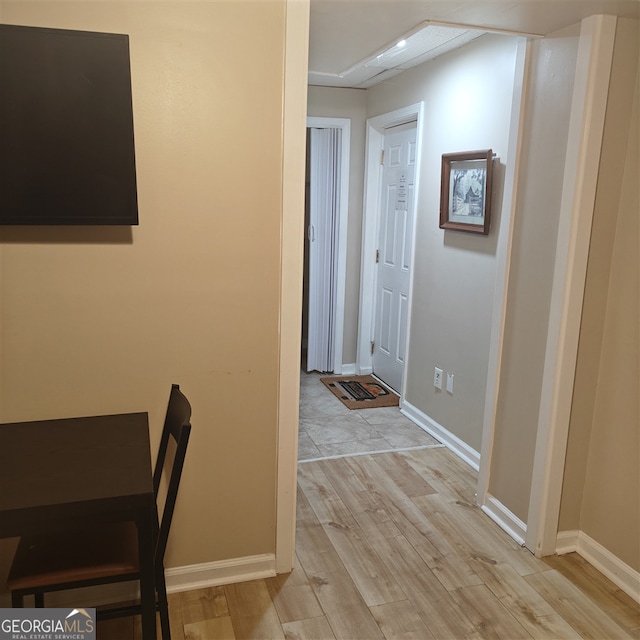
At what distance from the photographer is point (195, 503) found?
2279 mm

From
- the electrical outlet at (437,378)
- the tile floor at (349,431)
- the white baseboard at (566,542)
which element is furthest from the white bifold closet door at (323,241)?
the white baseboard at (566,542)

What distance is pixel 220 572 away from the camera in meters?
2.35

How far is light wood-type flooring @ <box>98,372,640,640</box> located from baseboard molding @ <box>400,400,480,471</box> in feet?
1.40

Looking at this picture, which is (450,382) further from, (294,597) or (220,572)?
(220,572)

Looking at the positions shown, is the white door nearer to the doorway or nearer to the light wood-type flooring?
the doorway

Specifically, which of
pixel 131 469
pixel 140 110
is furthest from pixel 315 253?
pixel 131 469

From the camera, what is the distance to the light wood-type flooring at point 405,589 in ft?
7.06

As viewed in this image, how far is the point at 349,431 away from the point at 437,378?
2.20 ft

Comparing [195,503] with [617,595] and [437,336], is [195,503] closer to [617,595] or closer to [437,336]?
[617,595]

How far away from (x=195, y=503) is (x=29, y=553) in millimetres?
665

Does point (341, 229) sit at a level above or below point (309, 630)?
above

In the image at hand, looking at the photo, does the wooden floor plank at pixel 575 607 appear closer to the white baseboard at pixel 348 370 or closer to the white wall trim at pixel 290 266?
the white wall trim at pixel 290 266

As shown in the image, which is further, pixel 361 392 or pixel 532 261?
pixel 361 392

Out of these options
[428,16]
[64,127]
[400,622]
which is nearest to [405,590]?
[400,622]
